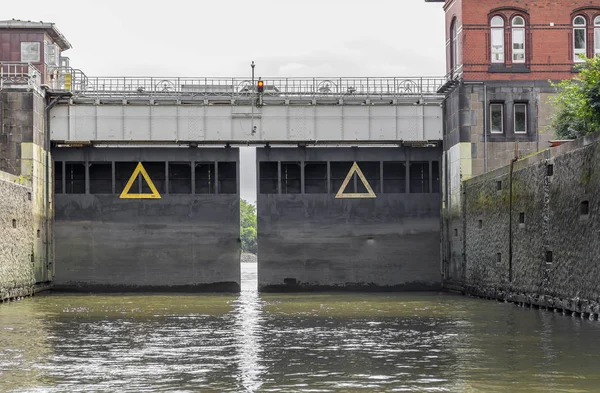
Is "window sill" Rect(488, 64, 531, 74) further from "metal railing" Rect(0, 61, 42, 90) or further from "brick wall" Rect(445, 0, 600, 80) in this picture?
"metal railing" Rect(0, 61, 42, 90)

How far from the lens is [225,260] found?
190ft

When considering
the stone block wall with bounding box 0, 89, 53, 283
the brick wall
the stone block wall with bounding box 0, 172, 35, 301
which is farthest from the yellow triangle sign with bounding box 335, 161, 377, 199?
the stone block wall with bounding box 0, 172, 35, 301

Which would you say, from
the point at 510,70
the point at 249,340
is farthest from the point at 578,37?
the point at 249,340

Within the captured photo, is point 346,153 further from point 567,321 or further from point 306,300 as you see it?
point 567,321

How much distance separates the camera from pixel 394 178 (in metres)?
59.9

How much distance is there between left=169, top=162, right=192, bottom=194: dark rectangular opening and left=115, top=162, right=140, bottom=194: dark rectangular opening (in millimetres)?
2052

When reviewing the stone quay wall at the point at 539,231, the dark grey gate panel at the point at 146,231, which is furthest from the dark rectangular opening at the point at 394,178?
the dark grey gate panel at the point at 146,231

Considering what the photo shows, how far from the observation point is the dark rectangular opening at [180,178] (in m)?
59.6

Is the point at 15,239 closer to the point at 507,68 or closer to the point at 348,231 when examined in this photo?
the point at 348,231

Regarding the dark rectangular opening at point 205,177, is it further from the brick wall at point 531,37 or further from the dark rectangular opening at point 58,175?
the brick wall at point 531,37

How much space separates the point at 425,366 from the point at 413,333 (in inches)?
312

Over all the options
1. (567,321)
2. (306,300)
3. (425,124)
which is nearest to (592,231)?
(567,321)

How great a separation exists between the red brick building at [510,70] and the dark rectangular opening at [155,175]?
53.2ft

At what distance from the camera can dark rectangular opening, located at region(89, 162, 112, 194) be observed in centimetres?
5906
